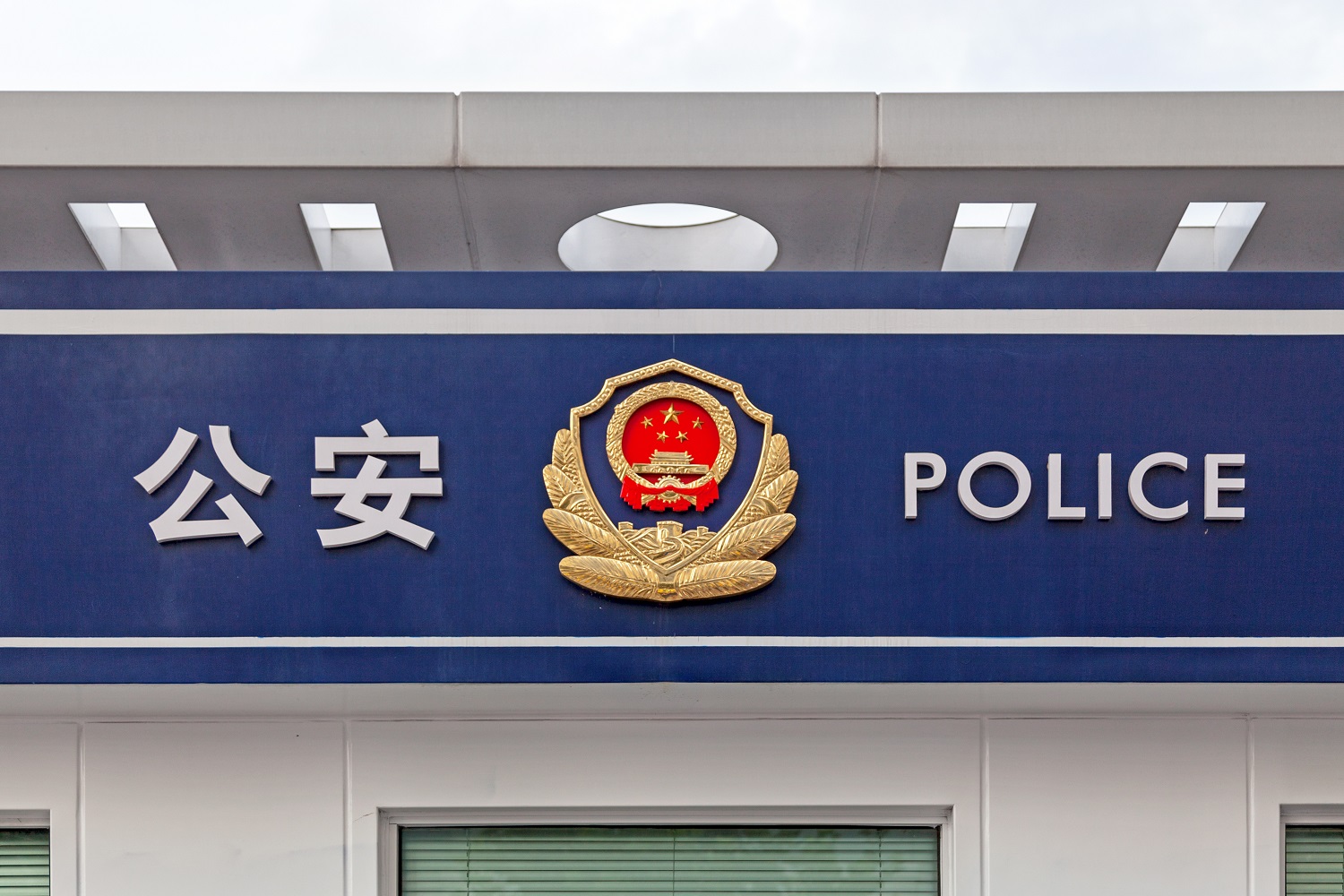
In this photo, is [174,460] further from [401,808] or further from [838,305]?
[838,305]

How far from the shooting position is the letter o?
3.18m

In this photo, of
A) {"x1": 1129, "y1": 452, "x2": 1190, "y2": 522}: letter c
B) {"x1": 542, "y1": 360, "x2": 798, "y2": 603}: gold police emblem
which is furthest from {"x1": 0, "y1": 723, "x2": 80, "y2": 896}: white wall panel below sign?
{"x1": 1129, "y1": 452, "x2": 1190, "y2": 522}: letter c

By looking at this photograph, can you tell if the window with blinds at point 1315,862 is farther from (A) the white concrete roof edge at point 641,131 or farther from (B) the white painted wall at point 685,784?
(A) the white concrete roof edge at point 641,131

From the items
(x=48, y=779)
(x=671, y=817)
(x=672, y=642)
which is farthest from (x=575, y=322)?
(x=48, y=779)

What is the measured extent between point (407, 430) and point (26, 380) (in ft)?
4.37

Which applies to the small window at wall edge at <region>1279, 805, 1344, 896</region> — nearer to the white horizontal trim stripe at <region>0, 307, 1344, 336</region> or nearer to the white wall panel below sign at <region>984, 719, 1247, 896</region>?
the white wall panel below sign at <region>984, 719, 1247, 896</region>

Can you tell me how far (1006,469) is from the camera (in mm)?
3211

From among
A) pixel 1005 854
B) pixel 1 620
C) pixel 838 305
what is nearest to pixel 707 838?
pixel 1005 854

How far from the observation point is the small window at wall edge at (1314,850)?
350cm

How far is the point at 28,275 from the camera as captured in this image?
10.5ft

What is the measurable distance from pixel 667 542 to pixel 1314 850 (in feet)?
9.12

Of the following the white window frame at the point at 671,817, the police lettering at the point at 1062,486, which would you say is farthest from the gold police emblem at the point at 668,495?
the white window frame at the point at 671,817

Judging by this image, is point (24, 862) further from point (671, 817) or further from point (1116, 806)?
point (1116, 806)

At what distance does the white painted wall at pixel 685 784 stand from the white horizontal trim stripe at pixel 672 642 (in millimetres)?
486
